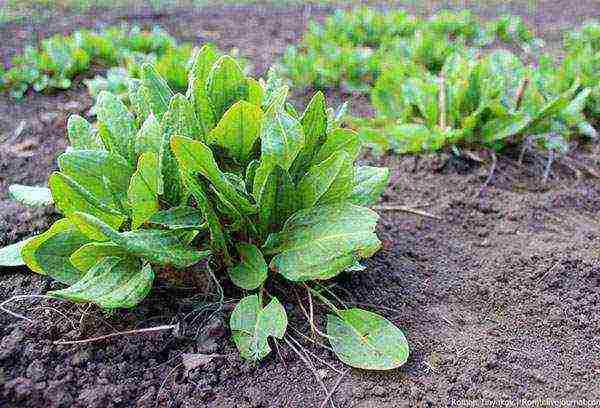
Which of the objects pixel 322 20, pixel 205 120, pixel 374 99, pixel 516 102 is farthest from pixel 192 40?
pixel 205 120

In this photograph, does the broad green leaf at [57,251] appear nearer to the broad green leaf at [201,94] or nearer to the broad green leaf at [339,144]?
the broad green leaf at [201,94]

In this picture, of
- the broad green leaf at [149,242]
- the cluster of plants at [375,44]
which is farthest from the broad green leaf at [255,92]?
the cluster of plants at [375,44]

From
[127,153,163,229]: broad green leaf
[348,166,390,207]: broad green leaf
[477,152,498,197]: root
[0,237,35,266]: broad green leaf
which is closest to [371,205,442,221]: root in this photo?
[477,152,498,197]: root

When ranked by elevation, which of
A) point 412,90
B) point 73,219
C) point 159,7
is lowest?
point 159,7

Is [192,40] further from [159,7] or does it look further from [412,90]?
[412,90]

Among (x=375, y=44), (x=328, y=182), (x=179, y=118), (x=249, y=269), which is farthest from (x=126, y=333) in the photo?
(x=375, y=44)

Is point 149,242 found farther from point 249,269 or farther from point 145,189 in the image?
point 249,269
